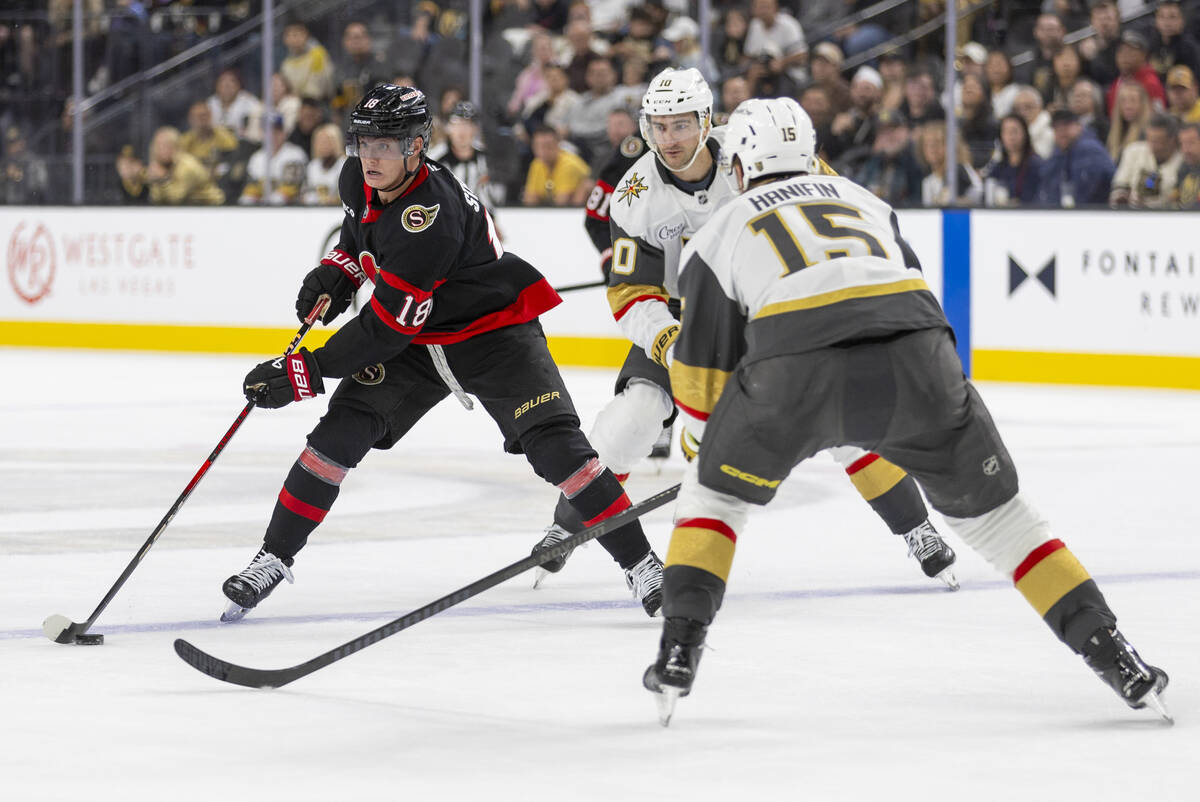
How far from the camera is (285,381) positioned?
419 centimetres

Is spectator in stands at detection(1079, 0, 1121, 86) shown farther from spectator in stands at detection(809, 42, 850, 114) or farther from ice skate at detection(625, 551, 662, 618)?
ice skate at detection(625, 551, 662, 618)

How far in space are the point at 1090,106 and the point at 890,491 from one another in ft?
17.6

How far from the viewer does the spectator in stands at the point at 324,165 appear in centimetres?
1160

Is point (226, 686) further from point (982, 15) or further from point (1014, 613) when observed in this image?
point (982, 15)

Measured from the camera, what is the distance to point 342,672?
12.5 feet

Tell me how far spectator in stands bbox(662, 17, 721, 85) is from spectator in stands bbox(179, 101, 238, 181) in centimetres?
272

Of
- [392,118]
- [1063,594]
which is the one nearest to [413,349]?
[392,118]

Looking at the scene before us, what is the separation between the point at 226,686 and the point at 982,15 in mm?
7032

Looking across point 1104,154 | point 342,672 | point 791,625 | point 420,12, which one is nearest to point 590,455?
point 791,625

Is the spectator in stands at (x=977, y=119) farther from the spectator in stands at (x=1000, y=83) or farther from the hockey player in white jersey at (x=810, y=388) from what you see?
the hockey player in white jersey at (x=810, y=388)

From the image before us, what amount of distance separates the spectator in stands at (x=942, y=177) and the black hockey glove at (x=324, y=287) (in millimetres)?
5813

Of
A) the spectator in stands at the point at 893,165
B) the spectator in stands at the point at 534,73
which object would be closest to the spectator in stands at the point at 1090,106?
the spectator in stands at the point at 893,165

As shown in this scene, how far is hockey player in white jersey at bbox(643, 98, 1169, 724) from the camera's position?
10.7 feet

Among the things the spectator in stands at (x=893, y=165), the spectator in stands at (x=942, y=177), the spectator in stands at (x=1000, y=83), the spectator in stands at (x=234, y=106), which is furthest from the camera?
the spectator in stands at (x=234, y=106)
